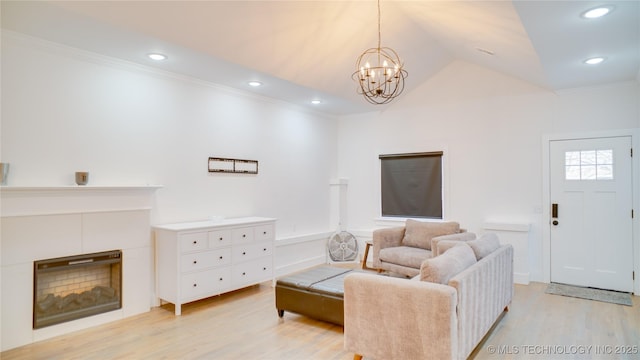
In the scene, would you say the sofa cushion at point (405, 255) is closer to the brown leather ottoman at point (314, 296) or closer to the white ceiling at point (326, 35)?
the brown leather ottoman at point (314, 296)

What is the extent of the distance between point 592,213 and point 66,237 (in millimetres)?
6161

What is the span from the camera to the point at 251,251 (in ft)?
15.6

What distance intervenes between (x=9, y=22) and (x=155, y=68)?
1.35 metres

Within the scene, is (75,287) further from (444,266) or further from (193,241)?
(444,266)

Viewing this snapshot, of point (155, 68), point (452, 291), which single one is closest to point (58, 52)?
point (155, 68)

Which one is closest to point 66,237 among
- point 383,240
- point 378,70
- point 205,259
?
point 205,259

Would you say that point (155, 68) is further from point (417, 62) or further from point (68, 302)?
point (417, 62)

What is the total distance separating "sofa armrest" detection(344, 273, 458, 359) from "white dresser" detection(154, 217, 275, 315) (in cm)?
205

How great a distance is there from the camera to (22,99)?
3.37m

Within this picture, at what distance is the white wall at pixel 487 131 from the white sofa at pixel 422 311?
110 inches

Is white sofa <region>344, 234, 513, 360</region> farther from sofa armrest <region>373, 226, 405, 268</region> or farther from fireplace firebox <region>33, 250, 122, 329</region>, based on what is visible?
fireplace firebox <region>33, 250, 122, 329</region>

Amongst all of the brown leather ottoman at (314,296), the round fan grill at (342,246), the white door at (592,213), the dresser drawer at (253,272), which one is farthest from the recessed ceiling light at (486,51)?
the dresser drawer at (253,272)

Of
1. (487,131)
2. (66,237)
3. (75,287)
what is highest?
(487,131)

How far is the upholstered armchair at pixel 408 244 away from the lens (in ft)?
16.1
